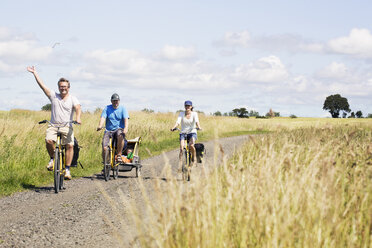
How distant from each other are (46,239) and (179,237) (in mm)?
3342

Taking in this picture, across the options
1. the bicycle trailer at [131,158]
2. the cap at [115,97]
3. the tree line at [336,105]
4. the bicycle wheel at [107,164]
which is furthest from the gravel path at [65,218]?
the tree line at [336,105]

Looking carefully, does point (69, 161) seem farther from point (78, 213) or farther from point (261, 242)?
point (261, 242)

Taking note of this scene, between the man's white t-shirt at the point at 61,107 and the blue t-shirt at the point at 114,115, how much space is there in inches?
65.4

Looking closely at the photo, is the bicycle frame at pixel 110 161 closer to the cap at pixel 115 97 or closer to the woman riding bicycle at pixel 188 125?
the cap at pixel 115 97

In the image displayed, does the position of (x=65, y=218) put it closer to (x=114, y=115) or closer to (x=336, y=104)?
(x=114, y=115)

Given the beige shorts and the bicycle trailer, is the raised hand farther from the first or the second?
the bicycle trailer

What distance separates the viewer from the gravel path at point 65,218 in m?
6.07

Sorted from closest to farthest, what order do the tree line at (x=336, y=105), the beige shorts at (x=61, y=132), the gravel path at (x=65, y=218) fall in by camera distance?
1. the gravel path at (x=65, y=218)
2. the beige shorts at (x=61, y=132)
3. the tree line at (x=336, y=105)

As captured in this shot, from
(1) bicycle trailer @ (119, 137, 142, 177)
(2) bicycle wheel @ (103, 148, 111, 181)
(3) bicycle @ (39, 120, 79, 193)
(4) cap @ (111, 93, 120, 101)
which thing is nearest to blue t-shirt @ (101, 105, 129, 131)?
(4) cap @ (111, 93, 120, 101)

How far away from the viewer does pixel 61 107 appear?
9.98 metres

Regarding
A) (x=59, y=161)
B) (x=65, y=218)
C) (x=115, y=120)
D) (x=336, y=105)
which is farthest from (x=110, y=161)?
(x=336, y=105)

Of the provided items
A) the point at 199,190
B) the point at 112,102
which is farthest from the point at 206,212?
the point at 112,102

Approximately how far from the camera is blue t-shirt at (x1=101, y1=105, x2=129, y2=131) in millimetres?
11755

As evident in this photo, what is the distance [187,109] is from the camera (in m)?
11.7
